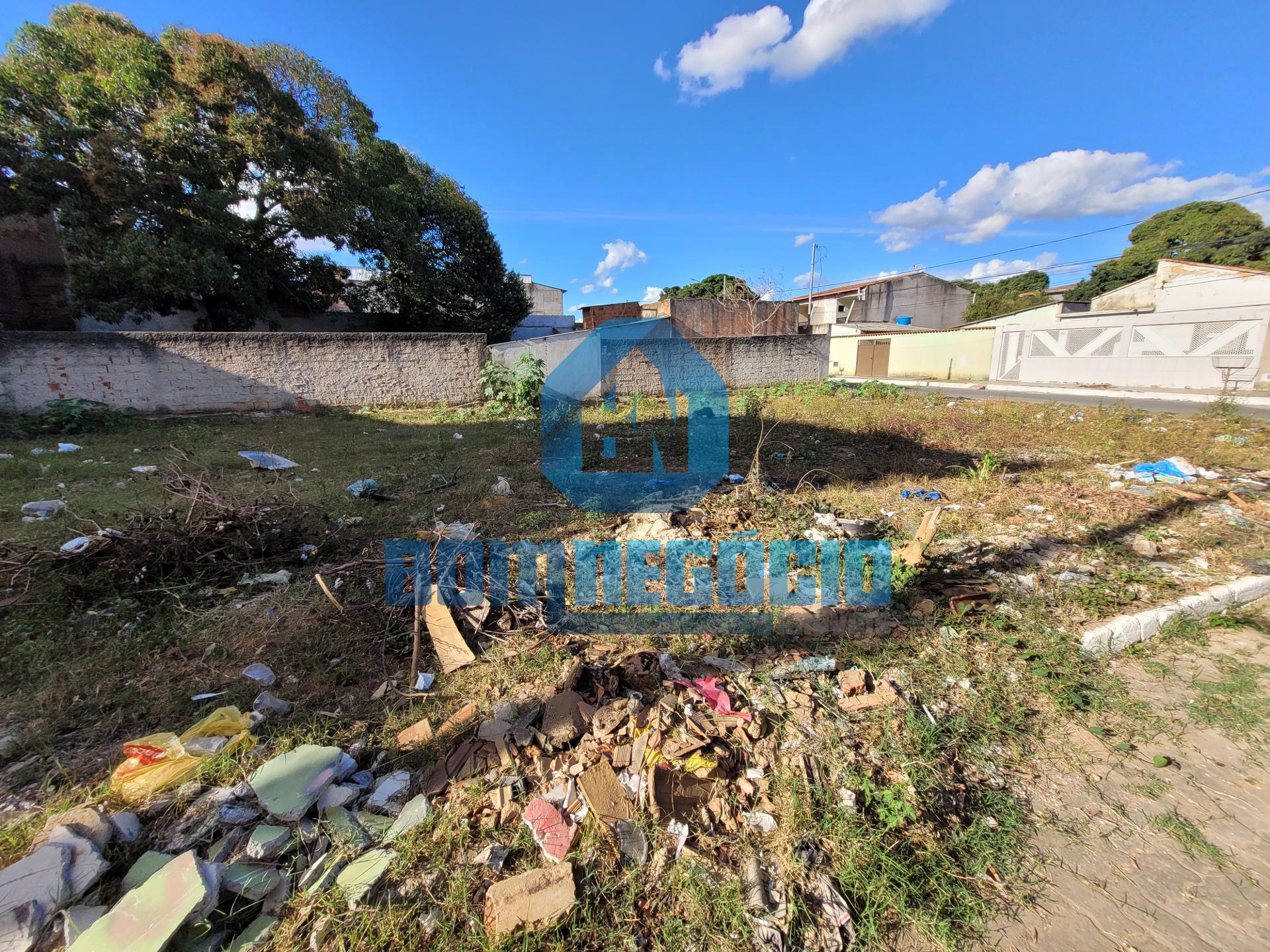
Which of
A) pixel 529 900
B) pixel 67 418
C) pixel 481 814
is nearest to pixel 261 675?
pixel 481 814

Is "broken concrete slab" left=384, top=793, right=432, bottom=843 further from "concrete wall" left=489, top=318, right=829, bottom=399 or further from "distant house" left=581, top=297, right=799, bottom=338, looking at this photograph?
"distant house" left=581, top=297, right=799, bottom=338

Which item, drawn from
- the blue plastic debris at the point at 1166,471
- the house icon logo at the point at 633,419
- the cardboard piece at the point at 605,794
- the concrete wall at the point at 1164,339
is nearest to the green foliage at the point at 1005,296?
the concrete wall at the point at 1164,339

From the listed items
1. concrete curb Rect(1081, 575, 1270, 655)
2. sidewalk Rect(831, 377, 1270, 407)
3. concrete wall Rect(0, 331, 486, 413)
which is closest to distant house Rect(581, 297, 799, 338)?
sidewalk Rect(831, 377, 1270, 407)

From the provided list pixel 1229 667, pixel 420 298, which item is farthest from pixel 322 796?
pixel 420 298

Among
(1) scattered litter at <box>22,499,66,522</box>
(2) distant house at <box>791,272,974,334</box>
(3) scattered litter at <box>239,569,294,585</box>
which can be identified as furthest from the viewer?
(2) distant house at <box>791,272,974,334</box>

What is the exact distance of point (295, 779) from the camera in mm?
1592

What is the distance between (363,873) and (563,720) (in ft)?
2.32

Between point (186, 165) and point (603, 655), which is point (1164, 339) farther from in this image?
point (186, 165)

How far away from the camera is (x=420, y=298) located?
14.5m

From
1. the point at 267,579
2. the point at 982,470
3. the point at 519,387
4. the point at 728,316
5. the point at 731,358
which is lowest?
the point at 267,579

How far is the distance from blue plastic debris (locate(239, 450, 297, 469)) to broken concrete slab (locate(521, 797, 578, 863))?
5002 mm

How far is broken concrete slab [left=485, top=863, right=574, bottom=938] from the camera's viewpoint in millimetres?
1266

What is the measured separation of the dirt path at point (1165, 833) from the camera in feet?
4.21

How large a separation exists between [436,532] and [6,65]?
14174 millimetres
